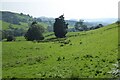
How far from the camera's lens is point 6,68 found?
129ft

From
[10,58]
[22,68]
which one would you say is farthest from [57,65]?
[10,58]

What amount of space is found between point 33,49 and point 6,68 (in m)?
17.2

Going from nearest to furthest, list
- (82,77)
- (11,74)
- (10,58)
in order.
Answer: (82,77)
(11,74)
(10,58)

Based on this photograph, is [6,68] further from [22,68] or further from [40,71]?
[40,71]

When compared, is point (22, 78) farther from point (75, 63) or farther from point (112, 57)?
point (112, 57)

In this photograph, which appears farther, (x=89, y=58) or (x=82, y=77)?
(x=89, y=58)

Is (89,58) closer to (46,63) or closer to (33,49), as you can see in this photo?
(46,63)

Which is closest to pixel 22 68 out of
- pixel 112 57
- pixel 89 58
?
pixel 89 58

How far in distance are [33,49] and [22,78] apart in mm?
24519

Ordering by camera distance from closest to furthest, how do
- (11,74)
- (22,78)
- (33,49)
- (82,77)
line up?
(82,77), (22,78), (11,74), (33,49)

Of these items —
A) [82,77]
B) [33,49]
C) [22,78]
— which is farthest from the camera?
[33,49]

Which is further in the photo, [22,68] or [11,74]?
[22,68]

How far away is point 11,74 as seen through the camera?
3450cm

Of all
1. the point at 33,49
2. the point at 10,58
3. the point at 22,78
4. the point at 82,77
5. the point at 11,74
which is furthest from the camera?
the point at 33,49
